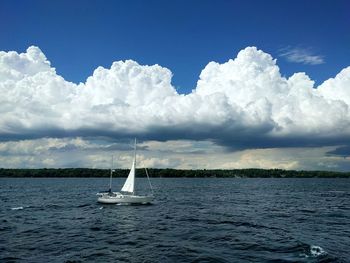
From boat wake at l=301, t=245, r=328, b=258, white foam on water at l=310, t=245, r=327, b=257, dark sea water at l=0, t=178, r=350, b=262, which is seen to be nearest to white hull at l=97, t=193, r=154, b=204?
dark sea water at l=0, t=178, r=350, b=262

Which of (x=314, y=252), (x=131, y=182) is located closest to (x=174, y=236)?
(x=314, y=252)

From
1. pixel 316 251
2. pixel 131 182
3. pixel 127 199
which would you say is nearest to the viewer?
pixel 316 251

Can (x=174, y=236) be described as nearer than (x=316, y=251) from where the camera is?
No

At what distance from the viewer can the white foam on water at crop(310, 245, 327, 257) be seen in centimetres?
4119

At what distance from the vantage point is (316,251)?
140 feet

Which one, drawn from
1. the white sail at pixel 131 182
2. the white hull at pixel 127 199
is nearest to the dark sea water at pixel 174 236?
the white hull at pixel 127 199

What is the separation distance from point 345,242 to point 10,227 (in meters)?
46.0

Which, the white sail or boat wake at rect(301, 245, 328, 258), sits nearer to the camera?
boat wake at rect(301, 245, 328, 258)

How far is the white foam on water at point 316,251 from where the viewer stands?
41188 millimetres

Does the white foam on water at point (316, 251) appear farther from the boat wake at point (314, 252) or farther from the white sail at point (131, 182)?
the white sail at point (131, 182)

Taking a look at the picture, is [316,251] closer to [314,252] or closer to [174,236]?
[314,252]

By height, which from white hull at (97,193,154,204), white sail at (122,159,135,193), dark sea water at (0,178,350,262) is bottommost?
dark sea water at (0,178,350,262)

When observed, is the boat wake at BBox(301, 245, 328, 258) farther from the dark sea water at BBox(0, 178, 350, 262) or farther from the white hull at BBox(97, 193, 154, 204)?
the white hull at BBox(97, 193, 154, 204)

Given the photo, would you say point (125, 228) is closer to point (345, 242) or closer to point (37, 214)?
point (37, 214)
